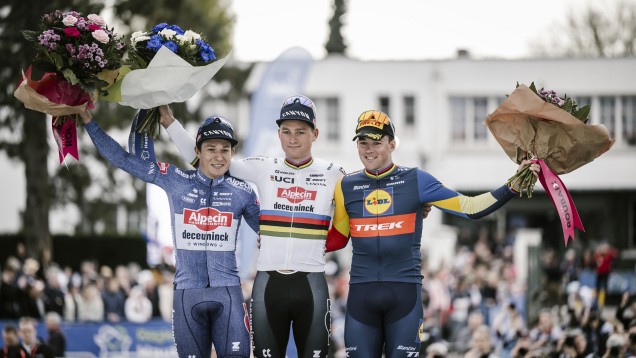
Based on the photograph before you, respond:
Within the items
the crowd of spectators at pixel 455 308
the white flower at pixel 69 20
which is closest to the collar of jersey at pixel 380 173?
the white flower at pixel 69 20

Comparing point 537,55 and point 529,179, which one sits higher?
point 537,55

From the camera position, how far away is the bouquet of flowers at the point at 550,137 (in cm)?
809

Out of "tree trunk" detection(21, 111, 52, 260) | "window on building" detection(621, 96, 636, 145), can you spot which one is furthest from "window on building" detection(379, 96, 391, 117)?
"tree trunk" detection(21, 111, 52, 260)

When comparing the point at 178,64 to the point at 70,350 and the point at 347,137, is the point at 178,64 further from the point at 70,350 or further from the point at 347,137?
the point at 347,137

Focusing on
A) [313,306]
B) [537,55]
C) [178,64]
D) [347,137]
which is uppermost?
[537,55]

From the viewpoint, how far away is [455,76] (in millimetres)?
39156

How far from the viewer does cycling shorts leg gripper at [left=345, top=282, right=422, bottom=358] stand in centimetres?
820

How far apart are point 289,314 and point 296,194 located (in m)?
0.93

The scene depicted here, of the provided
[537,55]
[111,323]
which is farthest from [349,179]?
[537,55]

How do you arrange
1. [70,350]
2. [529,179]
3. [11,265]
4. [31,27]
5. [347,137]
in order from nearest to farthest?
1. [529,179]
2. [70,350]
3. [11,265]
4. [31,27]
5. [347,137]

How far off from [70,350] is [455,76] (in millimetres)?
24264

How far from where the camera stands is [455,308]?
67.6 feet

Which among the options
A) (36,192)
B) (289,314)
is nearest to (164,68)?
(289,314)

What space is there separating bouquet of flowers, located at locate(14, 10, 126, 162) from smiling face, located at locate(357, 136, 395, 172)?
2054mm
